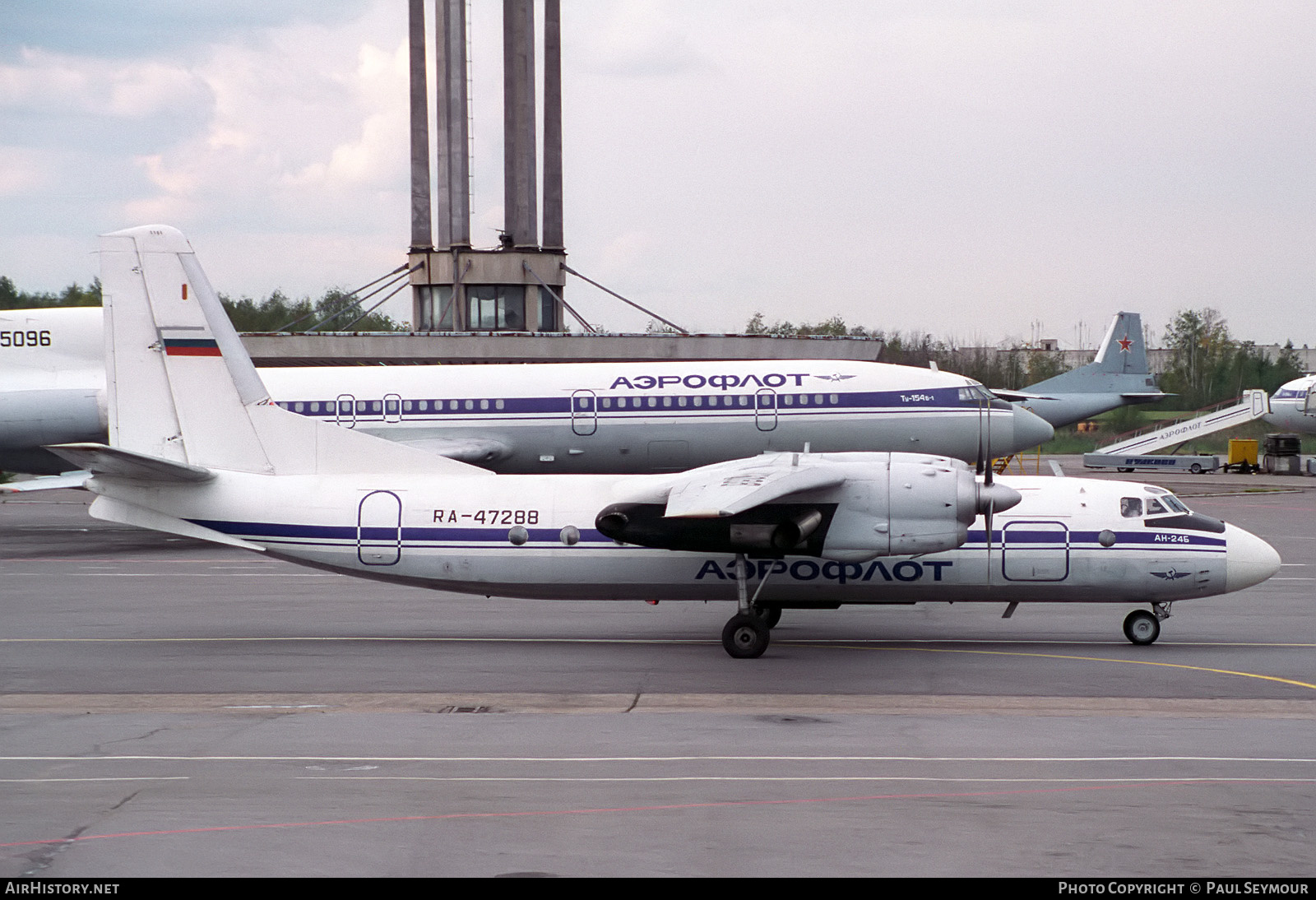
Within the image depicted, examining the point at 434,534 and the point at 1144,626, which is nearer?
the point at 434,534

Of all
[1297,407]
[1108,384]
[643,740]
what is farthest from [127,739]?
[1297,407]

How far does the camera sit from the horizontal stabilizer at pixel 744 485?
672 inches

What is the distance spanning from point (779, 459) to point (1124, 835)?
941 cm

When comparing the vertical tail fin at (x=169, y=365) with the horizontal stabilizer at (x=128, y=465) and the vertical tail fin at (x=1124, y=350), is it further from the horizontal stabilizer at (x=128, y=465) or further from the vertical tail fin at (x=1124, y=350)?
the vertical tail fin at (x=1124, y=350)

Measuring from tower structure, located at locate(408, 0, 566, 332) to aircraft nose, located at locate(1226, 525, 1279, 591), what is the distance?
143 ft

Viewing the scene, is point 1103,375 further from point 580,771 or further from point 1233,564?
point 580,771

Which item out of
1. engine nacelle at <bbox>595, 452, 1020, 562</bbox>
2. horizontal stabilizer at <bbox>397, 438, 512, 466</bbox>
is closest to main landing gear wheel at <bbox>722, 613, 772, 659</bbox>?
engine nacelle at <bbox>595, 452, 1020, 562</bbox>

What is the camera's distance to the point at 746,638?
62.1ft

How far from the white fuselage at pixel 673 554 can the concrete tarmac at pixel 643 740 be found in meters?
1.08

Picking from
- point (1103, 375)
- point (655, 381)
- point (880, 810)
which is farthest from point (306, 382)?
point (1103, 375)

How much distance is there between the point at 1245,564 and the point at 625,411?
1771 centimetres

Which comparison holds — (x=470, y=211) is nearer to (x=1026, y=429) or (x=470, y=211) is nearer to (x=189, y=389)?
(x=1026, y=429)

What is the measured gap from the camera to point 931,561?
1953cm

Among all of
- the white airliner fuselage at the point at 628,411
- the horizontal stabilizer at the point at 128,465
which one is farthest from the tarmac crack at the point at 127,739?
the white airliner fuselage at the point at 628,411
